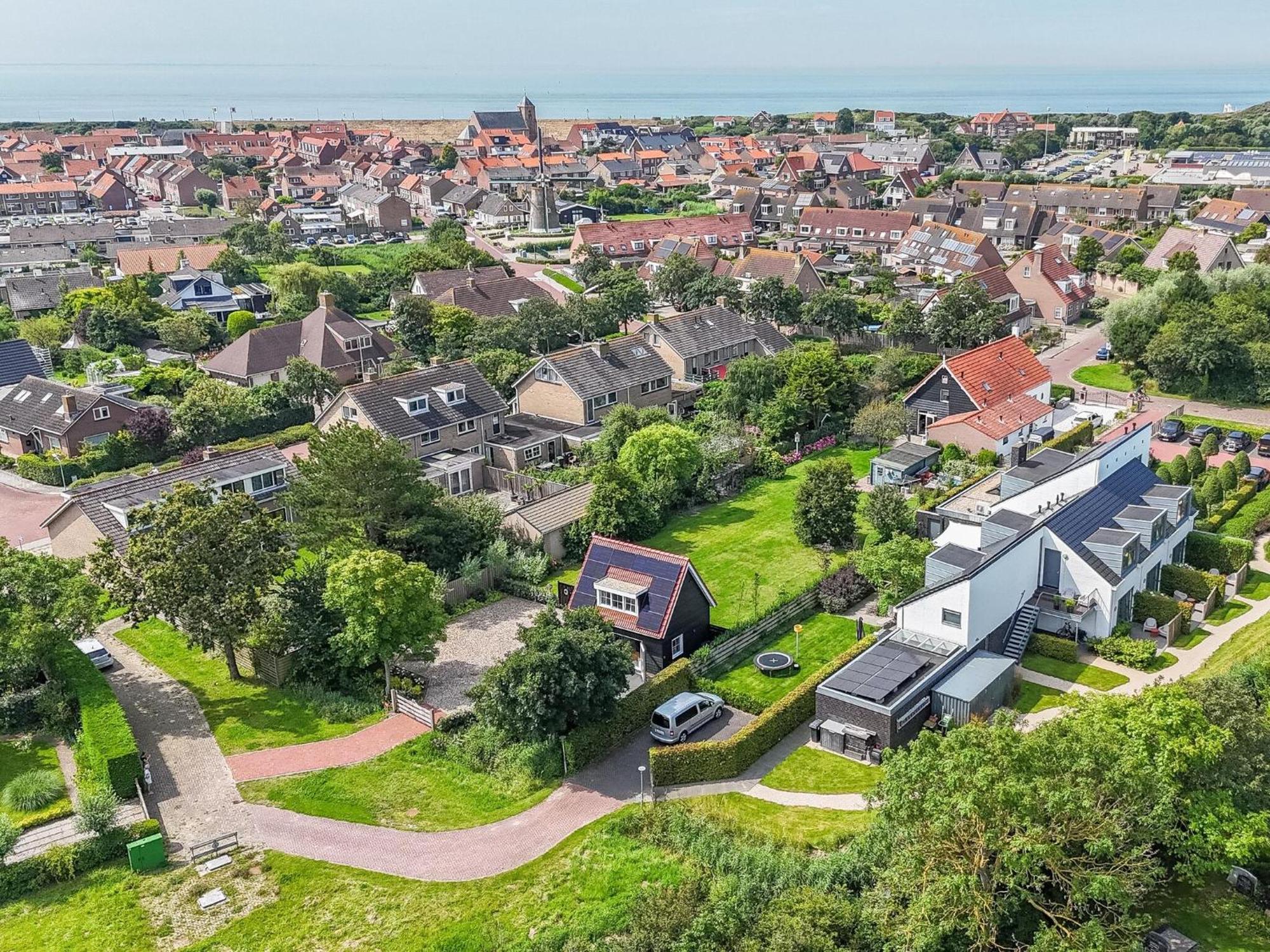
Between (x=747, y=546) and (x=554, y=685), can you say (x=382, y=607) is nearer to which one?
(x=554, y=685)

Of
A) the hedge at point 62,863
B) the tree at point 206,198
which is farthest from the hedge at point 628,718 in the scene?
the tree at point 206,198

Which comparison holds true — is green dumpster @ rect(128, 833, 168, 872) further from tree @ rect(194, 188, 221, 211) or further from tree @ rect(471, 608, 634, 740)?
tree @ rect(194, 188, 221, 211)

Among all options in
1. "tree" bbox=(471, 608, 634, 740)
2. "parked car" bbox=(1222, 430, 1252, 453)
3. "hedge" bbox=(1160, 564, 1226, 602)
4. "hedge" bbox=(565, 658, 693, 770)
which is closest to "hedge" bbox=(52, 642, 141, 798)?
"tree" bbox=(471, 608, 634, 740)

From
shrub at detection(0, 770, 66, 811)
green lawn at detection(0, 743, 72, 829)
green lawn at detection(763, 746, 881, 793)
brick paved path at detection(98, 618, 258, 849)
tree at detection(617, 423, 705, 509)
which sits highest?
tree at detection(617, 423, 705, 509)

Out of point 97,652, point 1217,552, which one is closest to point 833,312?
point 1217,552

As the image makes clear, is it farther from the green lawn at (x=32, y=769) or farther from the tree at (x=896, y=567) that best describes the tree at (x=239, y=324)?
the tree at (x=896, y=567)
